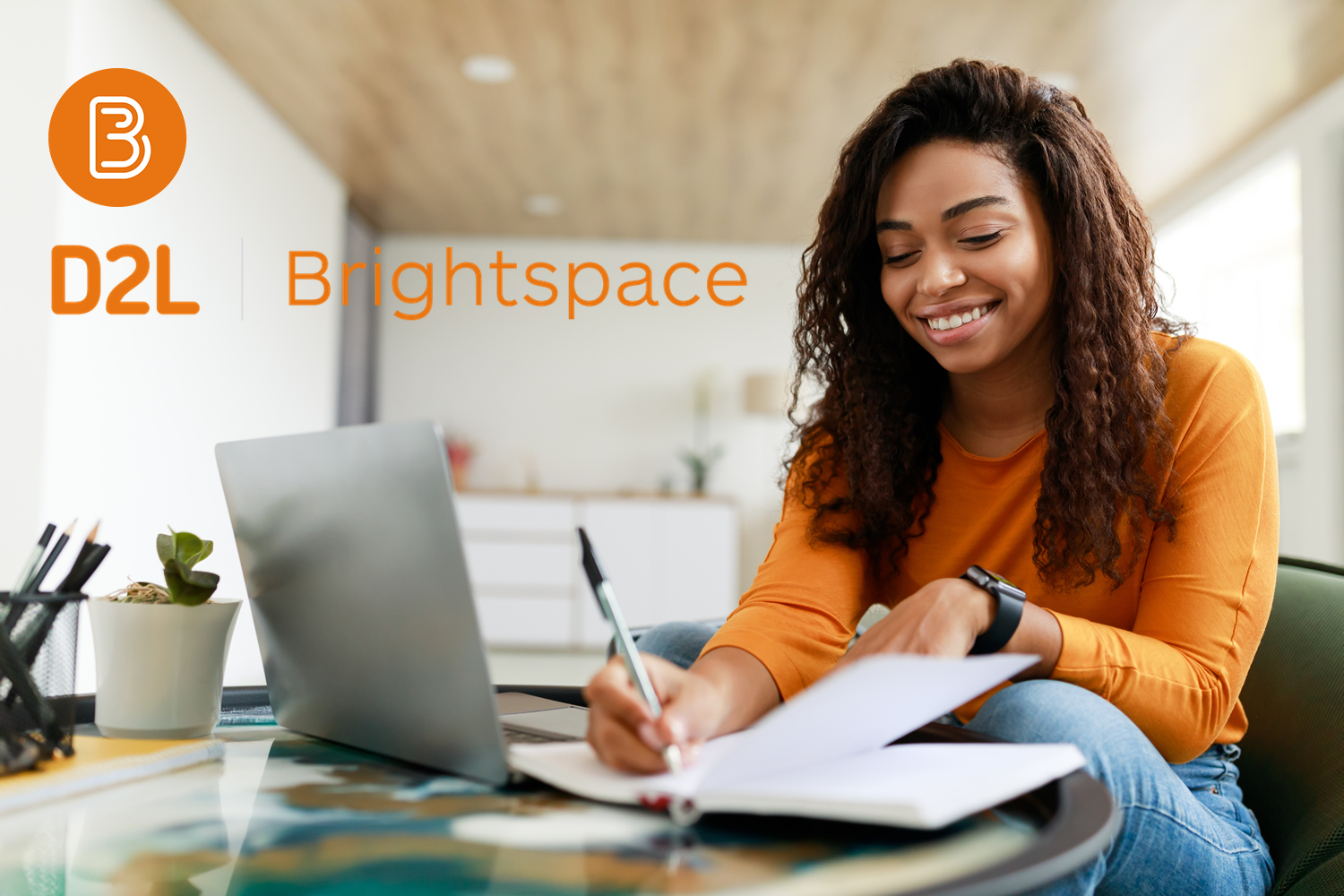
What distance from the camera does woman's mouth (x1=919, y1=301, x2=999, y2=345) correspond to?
1089mm

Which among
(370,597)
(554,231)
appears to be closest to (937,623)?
(370,597)

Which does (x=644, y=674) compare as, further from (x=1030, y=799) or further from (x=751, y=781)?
(x=1030, y=799)

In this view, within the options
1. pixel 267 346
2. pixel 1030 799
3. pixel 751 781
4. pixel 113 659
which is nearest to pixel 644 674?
pixel 751 781

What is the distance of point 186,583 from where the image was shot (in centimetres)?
77

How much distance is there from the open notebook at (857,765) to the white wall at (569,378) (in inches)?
226

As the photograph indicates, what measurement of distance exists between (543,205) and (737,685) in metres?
5.04

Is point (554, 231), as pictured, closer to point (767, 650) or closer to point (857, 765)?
point (767, 650)

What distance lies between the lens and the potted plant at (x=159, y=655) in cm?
76

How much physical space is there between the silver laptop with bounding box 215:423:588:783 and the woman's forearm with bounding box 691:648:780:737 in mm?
107

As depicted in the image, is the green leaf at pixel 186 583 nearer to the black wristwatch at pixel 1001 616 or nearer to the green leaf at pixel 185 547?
the green leaf at pixel 185 547

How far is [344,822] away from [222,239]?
11.8 feet

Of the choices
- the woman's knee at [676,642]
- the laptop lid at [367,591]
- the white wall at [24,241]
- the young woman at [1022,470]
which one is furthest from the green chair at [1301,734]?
the white wall at [24,241]

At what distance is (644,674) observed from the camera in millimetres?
638

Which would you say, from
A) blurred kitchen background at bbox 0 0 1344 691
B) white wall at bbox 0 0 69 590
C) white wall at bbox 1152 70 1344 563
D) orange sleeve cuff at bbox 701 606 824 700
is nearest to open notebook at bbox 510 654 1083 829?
orange sleeve cuff at bbox 701 606 824 700
